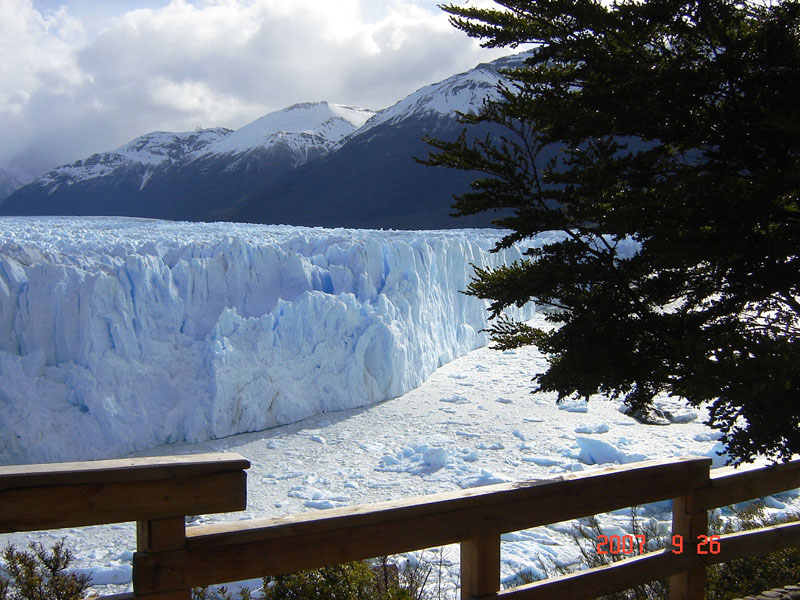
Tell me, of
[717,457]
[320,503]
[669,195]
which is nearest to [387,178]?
[717,457]

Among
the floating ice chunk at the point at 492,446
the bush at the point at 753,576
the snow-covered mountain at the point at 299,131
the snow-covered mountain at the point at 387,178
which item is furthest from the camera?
the snow-covered mountain at the point at 299,131

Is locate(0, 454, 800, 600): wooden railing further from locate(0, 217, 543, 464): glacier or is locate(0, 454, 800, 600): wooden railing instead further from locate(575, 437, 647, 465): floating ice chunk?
locate(0, 217, 543, 464): glacier

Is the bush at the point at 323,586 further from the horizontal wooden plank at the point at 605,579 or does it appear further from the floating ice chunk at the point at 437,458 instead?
the floating ice chunk at the point at 437,458

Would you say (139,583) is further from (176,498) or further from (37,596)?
(37,596)

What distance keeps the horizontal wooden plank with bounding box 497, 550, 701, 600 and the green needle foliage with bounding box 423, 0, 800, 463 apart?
1.40 feet

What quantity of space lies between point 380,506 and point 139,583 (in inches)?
23.6

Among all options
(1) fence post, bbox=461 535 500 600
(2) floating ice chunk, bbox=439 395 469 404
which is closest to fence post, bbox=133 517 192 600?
(1) fence post, bbox=461 535 500 600

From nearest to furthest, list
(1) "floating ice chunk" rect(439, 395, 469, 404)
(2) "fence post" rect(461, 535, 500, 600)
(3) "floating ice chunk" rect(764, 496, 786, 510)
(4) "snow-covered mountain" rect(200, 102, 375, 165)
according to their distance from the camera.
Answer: (2) "fence post" rect(461, 535, 500, 600) → (3) "floating ice chunk" rect(764, 496, 786, 510) → (1) "floating ice chunk" rect(439, 395, 469, 404) → (4) "snow-covered mountain" rect(200, 102, 375, 165)

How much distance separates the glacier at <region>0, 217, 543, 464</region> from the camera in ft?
30.6

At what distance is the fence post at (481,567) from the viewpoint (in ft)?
6.09

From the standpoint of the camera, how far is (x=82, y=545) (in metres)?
6.63

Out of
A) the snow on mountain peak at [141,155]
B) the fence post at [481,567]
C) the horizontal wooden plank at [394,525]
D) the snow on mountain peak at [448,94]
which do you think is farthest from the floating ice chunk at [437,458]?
the snow on mountain peak at [141,155]

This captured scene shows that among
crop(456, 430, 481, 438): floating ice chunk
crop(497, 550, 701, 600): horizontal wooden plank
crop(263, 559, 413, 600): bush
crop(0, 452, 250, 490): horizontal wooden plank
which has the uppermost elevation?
crop(0, 452, 250, 490): horizontal wooden plank

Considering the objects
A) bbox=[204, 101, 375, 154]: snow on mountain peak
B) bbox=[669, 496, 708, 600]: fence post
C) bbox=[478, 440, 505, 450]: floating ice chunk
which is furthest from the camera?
bbox=[204, 101, 375, 154]: snow on mountain peak
